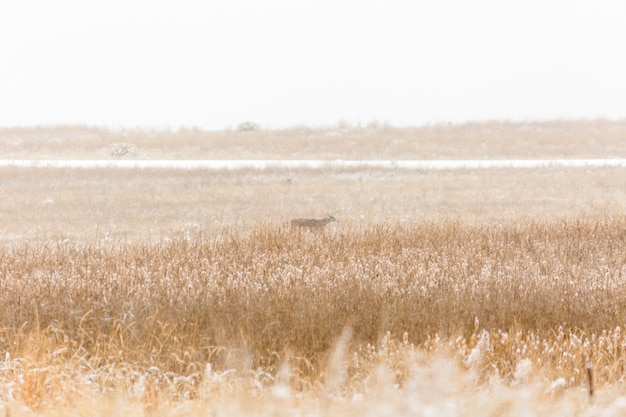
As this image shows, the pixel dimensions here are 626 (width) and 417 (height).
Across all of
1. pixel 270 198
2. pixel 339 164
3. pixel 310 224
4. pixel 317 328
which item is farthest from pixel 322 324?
pixel 339 164

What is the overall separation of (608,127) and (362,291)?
2767 cm

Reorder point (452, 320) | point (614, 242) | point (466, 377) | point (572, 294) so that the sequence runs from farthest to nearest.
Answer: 1. point (614, 242)
2. point (572, 294)
3. point (452, 320)
4. point (466, 377)

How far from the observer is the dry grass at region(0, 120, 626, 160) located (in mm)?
27672

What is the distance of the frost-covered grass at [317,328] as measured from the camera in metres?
4.82

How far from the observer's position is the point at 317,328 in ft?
20.7

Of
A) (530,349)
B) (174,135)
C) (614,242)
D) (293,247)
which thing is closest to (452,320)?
(530,349)

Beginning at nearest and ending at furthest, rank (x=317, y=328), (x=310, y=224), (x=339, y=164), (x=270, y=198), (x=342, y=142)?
(x=317, y=328)
(x=310, y=224)
(x=270, y=198)
(x=339, y=164)
(x=342, y=142)

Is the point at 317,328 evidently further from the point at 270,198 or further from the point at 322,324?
A: the point at 270,198

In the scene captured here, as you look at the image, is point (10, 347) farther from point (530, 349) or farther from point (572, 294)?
point (572, 294)

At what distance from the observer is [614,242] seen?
9.48 metres

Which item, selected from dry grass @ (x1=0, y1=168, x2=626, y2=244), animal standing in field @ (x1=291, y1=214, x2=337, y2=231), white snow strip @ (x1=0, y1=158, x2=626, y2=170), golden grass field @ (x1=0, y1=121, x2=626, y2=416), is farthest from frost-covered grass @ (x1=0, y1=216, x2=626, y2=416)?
white snow strip @ (x1=0, y1=158, x2=626, y2=170)

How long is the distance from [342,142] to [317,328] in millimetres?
23542

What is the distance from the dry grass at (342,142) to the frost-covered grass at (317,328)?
18.4 meters

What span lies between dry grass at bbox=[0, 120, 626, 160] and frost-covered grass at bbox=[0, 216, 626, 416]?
60.5ft
